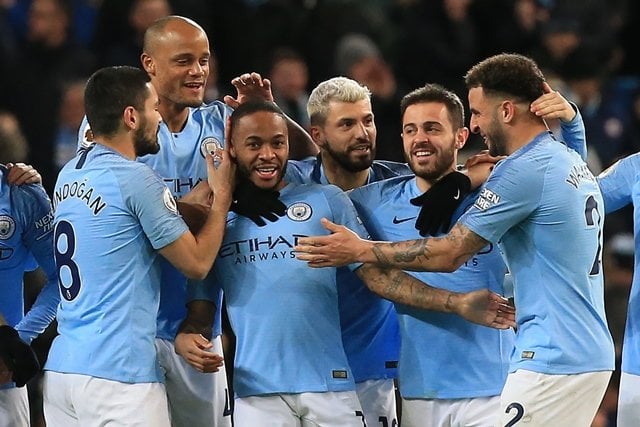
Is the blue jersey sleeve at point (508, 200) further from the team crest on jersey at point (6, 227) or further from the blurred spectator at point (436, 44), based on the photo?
the blurred spectator at point (436, 44)

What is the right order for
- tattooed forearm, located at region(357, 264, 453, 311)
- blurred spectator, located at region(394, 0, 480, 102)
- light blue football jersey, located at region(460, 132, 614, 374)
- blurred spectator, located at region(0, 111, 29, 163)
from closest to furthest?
light blue football jersey, located at region(460, 132, 614, 374), tattooed forearm, located at region(357, 264, 453, 311), blurred spectator, located at region(0, 111, 29, 163), blurred spectator, located at region(394, 0, 480, 102)

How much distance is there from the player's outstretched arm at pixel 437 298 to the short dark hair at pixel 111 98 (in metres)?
1.47

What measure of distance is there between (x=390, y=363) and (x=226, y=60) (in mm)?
6207

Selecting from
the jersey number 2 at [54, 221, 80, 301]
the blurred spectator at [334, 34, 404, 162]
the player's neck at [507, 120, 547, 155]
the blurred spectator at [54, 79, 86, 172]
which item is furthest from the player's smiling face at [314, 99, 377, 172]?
the blurred spectator at [54, 79, 86, 172]

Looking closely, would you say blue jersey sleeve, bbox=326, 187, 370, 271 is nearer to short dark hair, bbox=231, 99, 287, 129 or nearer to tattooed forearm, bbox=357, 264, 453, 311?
tattooed forearm, bbox=357, 264, 453, 311

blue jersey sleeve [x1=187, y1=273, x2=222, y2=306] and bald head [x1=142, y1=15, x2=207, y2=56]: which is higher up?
bald head [x1=142, y1=15, x2=207, y2=56]

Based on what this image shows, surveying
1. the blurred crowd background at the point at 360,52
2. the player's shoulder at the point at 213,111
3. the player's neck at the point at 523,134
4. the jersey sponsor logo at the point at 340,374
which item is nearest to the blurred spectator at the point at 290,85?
the blurred crowd background at the point at 360,52

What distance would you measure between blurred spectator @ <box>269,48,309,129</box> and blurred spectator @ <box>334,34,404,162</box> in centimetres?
A: 55

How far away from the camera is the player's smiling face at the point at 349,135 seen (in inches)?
294

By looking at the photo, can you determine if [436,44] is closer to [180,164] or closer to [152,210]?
[180,164]

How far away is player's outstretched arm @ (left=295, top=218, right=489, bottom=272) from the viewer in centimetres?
641

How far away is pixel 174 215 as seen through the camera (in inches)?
254

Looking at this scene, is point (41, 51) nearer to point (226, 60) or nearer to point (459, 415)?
point (226, 60)

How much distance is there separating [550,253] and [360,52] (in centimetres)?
663
